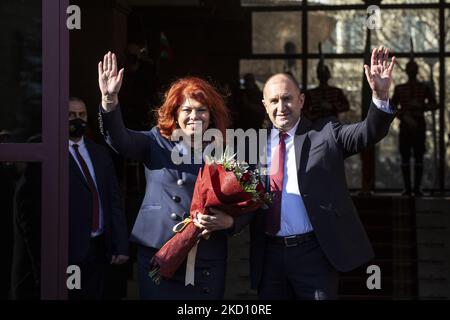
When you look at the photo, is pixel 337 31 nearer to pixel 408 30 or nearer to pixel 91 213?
pixel 408 30

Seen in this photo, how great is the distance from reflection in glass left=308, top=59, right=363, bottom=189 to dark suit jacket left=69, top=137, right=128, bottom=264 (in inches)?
392

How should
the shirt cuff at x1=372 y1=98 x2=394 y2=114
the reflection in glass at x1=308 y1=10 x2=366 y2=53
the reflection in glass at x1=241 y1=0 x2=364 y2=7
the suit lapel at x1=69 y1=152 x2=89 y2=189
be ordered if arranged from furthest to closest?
the reflection in glass at x1=241 y1=0 x2=364 y2=7
the reflection in glass at x1=308 y1=10 x2=366 y2=53
the suit lapel at x1=69 y1=152 x2=89 y2=189
the shirt cuff at x1=372 y1=98 x2=394 y2=114

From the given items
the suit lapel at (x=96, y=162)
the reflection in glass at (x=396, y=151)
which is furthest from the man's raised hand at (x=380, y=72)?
the reflection in glass at (x=396, y=151)

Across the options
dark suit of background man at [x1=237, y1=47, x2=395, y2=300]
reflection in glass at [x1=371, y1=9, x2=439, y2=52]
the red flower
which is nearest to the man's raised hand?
dark suit of background man at [x1=237, y1=47, x2=395, y2=300]

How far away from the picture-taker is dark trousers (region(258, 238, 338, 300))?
418cm

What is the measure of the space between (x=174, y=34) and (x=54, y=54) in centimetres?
948

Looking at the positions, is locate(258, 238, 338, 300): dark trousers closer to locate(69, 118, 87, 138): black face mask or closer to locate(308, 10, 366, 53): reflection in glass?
locate(69, 118, 87, 138): black face mask

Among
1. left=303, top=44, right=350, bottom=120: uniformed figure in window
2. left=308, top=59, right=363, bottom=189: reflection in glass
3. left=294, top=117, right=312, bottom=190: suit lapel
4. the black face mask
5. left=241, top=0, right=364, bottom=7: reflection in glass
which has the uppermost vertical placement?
left=241, top=0, right=364, bottom=7: reflection in glass

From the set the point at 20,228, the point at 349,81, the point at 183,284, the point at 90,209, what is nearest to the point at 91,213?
the point at 90,209

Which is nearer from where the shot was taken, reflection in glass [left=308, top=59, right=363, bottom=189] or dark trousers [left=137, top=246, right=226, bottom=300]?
dark trousers [left=137, top=246, right=226, bottom=300]

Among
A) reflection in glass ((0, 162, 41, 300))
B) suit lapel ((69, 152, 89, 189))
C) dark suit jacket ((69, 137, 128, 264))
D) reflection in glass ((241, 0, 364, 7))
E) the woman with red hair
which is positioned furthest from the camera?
reflection in glass ((241, 0, 364, 7))

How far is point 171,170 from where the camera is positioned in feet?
13.9

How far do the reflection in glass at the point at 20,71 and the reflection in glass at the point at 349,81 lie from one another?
34.8 ft

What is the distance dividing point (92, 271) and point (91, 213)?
32 cm
